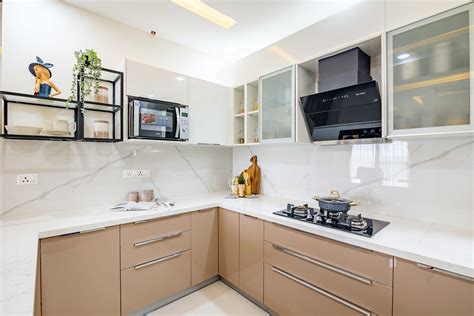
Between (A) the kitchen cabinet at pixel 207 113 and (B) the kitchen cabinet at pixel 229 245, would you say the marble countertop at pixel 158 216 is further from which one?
(A) the kitchen cabinet at pixel 207 113

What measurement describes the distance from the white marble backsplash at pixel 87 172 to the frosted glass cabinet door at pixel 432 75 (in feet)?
6.57

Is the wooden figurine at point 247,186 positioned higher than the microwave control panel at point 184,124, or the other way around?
the microwave control panel at point 184,124

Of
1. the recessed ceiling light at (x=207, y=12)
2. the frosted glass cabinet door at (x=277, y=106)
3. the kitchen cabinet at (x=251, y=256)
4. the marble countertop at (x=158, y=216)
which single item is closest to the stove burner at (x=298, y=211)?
the marble countertop at (x=158, y=216)

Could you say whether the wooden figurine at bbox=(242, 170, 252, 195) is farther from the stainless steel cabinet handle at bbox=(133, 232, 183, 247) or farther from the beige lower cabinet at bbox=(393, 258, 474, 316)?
the beige lower cabinet at bbox=(393, 258, 474, 316)

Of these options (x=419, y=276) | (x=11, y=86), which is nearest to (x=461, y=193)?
(x=419, y=276)

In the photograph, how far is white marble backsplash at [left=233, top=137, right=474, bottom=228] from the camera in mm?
1435

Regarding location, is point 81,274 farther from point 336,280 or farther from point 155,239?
point 336,280

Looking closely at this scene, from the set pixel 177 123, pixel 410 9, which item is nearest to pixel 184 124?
pixel 177 123

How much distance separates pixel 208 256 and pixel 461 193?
1982 mm

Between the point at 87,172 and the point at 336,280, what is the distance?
2.10 meters

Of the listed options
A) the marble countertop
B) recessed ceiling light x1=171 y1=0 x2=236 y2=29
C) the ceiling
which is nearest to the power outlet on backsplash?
the marble countertop

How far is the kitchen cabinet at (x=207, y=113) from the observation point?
2.29 metres

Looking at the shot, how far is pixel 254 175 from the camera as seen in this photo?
2631 mm

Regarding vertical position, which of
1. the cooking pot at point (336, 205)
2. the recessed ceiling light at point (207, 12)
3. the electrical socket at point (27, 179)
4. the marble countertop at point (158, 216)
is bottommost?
the marble countertop at point (158, 216)
